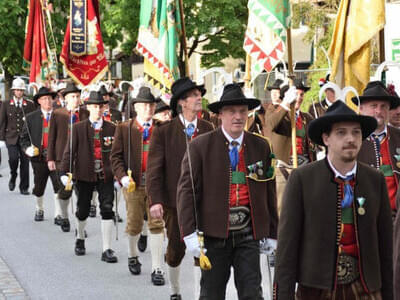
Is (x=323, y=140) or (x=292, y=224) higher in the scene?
(x=323, y=140)

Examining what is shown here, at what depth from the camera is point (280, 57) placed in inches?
381

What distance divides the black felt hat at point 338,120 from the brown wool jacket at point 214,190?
67.7 inches

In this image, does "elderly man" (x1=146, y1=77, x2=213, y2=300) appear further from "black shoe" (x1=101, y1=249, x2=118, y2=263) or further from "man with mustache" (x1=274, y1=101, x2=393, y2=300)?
"man with mustache" (x1=274, y1=101, x2=393, y2=300)

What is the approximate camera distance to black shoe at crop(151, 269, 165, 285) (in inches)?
358

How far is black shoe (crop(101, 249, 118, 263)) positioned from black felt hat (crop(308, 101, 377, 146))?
585 cm

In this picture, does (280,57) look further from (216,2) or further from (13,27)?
(13,27)

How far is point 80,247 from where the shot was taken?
35.9ft

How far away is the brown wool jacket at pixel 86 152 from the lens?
35.5 feet

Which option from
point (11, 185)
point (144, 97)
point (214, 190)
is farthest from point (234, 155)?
point (11, 185)

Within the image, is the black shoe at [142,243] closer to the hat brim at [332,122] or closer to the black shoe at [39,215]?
the black shoe at [39,215]

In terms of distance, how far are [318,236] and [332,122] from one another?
0.61m

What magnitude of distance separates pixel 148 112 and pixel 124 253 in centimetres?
200

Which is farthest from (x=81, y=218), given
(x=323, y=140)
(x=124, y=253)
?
(x=323, y=140)

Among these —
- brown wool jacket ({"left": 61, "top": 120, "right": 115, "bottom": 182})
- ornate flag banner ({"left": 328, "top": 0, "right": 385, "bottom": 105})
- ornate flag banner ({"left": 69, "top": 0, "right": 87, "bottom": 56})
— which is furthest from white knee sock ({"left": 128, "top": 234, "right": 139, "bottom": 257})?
ornate flag banner ({"left": 69, "top": 0, "right": 87, "bottom": 56})
